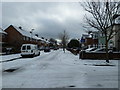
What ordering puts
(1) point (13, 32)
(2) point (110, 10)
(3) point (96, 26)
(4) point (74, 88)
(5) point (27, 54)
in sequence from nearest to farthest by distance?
(4) point (74, 88), (2) point (110, 10), (3) point (96, 26), (5) point (27, 54), (1) point (13, 32)

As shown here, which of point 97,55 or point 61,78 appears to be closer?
point 61,78

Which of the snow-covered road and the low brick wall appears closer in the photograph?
the snow-covered road

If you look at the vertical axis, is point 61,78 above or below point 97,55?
below

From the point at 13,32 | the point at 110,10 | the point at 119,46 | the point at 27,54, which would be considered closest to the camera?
the point at 110,10

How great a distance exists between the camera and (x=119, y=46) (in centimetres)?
4538

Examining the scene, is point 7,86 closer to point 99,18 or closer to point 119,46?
point 99,18

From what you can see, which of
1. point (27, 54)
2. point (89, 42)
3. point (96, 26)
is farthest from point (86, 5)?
point (89, 42)

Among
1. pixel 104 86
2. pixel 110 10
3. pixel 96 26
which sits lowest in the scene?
pixel 104 86

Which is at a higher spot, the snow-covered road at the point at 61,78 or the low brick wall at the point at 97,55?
the low brick wall at the point at 97,55

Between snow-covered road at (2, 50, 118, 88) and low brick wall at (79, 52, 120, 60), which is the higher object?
low brick wall at (79, 52, 120, 60)

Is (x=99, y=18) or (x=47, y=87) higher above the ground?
(x=99, y=18)

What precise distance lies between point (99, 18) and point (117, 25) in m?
25.0

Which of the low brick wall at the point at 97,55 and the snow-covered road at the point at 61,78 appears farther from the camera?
the low brick wall at the point at 97,55

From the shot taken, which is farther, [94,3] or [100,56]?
[100,56]
